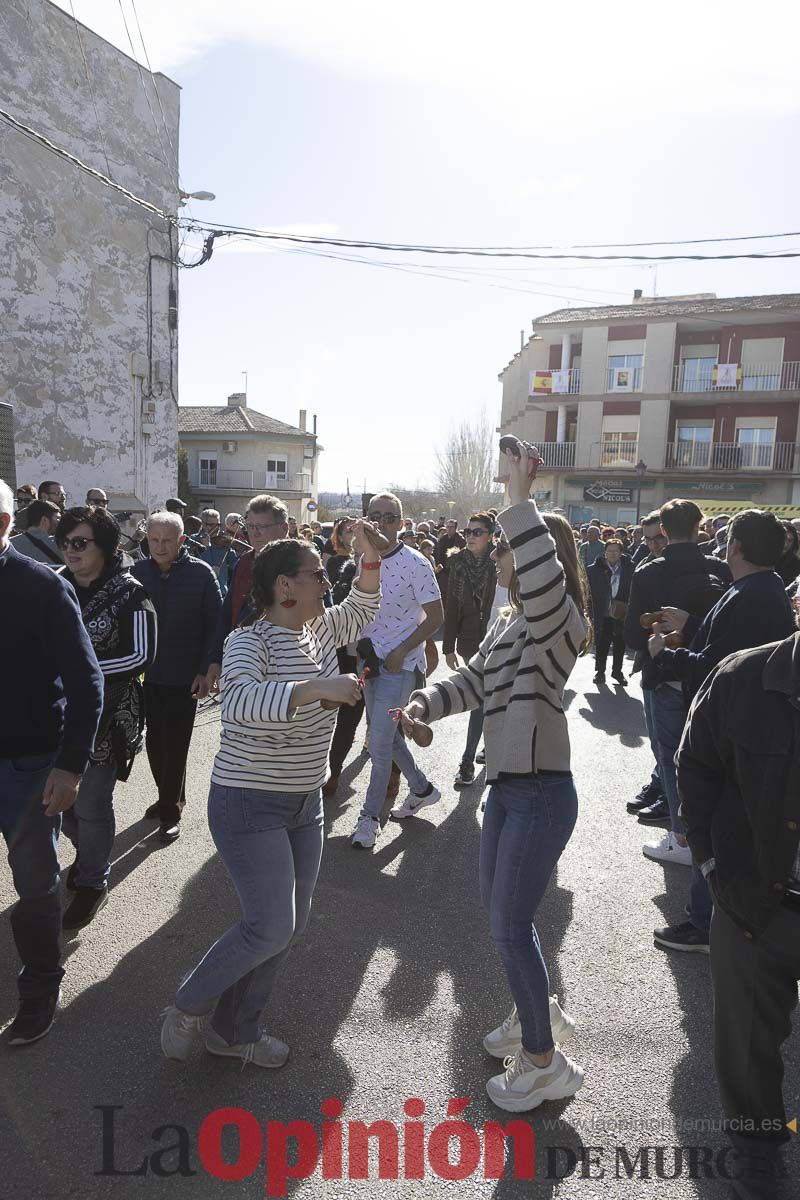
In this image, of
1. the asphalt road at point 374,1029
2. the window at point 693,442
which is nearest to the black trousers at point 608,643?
the asphalt road at point 374,1029

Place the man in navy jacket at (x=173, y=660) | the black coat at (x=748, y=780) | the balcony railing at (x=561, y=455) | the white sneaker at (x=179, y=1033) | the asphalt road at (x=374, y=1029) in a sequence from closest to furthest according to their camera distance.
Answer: the black coat at (x=748, y=780), the asphalt road at (x=374, y=1029), the white sneaker at (x=179, y=1033), the man in navy jacket at (x=173, y=660), the balcony railing at (x=561, y=455)

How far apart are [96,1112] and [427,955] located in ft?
5.05

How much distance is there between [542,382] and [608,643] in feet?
90.9

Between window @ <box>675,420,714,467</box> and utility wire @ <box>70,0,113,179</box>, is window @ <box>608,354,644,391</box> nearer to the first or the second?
window @ <box>675,420,714,467</box>

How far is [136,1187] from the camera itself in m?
2.31

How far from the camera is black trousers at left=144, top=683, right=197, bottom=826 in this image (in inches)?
195

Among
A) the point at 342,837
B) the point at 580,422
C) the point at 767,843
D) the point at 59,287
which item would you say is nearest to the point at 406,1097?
the point at 767,843

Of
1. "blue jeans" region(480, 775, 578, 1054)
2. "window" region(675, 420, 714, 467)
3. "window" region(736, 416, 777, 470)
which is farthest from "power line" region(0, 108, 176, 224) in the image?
"window" region(736, 416, 777, 470)

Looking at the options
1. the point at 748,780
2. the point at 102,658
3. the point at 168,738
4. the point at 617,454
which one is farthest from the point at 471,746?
the point at 617,454

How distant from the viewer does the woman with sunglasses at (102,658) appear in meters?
3.87

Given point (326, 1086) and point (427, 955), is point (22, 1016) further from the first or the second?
point (427, 955)

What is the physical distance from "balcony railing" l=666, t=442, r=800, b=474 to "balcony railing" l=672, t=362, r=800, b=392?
2.40m

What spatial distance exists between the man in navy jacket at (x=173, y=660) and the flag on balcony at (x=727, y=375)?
3416 centimetres

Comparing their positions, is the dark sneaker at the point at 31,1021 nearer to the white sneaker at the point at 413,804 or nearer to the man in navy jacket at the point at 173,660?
the man in navy jacket at the point at 173,660
